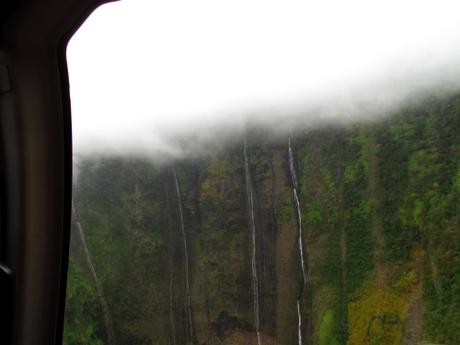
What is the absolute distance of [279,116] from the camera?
1036 cm

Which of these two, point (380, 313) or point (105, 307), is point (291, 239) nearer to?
point (380, 313)

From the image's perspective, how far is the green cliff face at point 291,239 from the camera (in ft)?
21.9

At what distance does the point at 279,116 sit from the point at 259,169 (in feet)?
5.20

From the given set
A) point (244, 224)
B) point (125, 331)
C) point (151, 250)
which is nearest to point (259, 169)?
point (244, 224)

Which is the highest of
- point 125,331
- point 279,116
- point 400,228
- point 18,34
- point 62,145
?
point 279,116

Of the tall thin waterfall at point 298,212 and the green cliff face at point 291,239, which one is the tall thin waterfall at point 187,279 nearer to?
the green cliff face at point 291,239

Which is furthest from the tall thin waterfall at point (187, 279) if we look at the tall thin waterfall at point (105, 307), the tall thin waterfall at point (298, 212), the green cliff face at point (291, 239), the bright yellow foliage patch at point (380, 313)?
the bright yellow foliage patch at point (380, 313)

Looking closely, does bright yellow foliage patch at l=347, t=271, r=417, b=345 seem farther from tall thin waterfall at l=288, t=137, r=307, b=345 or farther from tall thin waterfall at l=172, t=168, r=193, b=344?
tall thin waterfall at l=172, t=168, r=193, b=344

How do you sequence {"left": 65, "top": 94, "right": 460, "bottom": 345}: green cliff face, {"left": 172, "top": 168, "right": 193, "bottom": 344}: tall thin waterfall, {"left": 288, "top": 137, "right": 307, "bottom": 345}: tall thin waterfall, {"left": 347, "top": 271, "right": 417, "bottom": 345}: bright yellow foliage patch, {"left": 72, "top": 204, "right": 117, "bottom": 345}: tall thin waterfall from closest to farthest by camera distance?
{"left": 347, "top": 271, "right": 417, "bottom": 345}: bright yellow foliage patch, {"left": 72, "top": 204, "right": 117, "bottom": 345}: tall thin waterfall, {"left": 65, "top": 94, "right": 460, "bottom": 345}: green cliff face, {"left": 288, "top": 137, "right": 307, "bottom": 345}: tall thin waterfall, {"left": 172, "top": 168, "right": 193, "bottom": 344}: tall thin waterfall

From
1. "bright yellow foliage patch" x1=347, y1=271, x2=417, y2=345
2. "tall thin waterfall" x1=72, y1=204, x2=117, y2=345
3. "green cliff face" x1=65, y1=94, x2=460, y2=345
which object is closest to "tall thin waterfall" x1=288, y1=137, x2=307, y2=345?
"green cliff face" x1=65, y1=94, x2=460, y2=345

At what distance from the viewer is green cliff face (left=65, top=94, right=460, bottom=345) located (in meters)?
6.68

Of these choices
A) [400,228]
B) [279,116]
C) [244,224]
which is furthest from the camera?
[279,116]

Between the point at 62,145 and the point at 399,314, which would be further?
the point at 399,314

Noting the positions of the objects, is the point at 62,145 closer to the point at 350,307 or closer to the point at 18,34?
the point at 18,34
